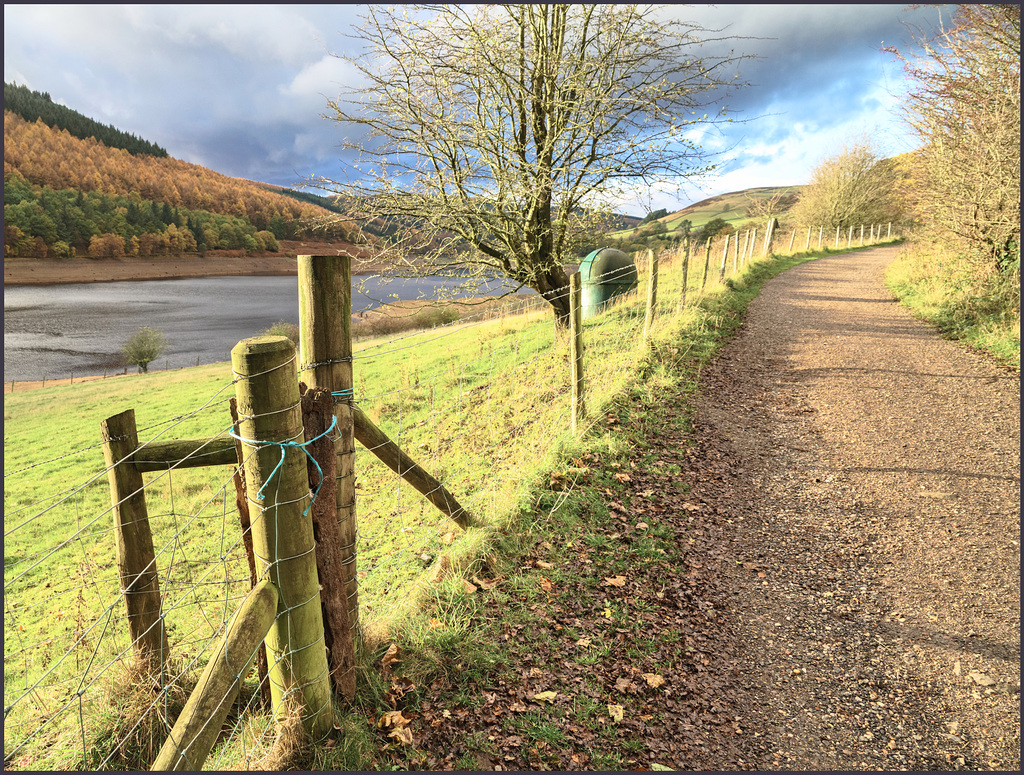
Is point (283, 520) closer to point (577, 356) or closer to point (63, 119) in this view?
point (577, 356)

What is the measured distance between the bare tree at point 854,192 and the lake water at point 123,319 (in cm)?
4204

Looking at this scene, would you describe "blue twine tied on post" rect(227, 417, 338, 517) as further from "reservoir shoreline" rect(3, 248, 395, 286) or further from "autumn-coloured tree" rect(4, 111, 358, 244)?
"reservoir shoreline" rect(3, 248, 395, 286)

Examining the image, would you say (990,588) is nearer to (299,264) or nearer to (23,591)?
(299,264)

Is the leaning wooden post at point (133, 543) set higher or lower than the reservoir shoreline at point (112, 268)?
lower

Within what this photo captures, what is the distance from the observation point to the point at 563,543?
455 centimetres

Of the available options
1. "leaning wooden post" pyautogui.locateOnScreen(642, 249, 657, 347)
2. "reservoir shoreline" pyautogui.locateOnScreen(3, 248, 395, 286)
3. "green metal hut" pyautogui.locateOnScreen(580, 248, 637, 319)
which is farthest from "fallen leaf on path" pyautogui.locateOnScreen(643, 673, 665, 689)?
"reservoir shoreline" pyautogui.locateOnScreen(3, 248, 395, 286)

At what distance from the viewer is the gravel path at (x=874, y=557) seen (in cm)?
306

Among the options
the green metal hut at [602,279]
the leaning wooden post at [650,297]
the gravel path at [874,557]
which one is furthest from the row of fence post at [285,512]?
the green metal hut at [602,279]

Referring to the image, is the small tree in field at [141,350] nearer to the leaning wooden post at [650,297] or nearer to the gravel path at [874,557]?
the leaning wooden post at [650,297]

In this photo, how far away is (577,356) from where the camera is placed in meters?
6.25

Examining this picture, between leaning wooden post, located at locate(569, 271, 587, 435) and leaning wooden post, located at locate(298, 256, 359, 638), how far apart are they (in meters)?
3.59

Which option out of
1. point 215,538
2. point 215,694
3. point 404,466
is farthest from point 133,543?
point 215,538

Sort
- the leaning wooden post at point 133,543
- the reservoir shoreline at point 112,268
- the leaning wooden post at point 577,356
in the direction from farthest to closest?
the reservoir shoreline at point 112,268, the leaning wooden post at point 577,356, the leaning wooden post at point 133,543

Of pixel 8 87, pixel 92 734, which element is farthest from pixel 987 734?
pixel 8 87
